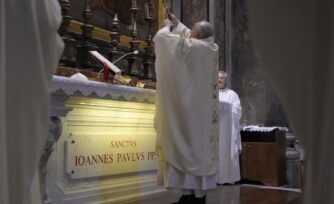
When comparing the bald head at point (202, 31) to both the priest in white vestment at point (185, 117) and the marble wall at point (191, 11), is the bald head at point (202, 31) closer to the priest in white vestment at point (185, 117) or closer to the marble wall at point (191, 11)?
the priest in white vestment at point (185, 117)

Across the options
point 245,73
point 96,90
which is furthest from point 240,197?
point 245,73

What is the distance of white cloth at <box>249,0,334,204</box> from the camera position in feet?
3.61

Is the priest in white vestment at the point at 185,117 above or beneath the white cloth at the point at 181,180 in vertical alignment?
above

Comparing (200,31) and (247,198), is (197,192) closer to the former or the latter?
(247,198)

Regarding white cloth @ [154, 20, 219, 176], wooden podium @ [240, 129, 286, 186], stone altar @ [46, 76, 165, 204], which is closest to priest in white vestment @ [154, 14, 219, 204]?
white cloth @ [154, 20, 219, 176]

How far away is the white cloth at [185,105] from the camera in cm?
465

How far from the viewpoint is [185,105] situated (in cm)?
469

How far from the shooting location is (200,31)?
5000 mm

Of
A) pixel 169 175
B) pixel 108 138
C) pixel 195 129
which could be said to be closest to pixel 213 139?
pixel 195 129

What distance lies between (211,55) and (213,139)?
38.1 inches

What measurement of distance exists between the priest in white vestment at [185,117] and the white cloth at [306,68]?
3.42 metres

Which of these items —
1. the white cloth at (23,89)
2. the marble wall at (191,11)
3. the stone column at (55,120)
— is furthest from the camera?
the marble wall at (191,11)

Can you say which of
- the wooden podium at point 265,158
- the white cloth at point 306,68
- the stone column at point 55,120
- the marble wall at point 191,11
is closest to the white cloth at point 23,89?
the white cloth at point 306,68

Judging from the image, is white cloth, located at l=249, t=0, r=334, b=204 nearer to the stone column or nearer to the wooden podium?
the stone column
